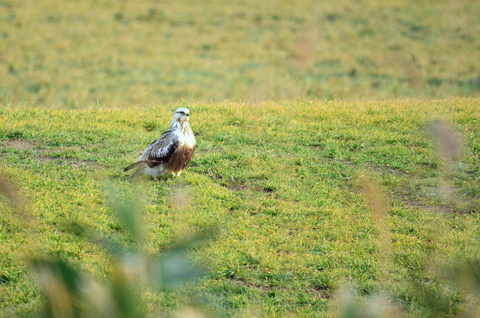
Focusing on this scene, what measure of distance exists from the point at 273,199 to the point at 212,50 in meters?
16.0

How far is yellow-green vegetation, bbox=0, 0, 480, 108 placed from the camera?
16.3m

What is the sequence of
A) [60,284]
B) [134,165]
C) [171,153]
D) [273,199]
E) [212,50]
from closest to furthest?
[60,284] < [273,199] < [171,153] < [134,165] < [212,50]

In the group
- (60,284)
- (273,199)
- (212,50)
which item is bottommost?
(273,199)

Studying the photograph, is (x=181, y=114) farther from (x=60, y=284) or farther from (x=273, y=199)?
(x=60, y=284)

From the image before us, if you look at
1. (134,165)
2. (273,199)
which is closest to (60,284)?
(273,199)

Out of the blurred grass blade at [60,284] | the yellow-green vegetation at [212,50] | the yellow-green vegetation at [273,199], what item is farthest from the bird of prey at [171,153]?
the blurred grass blade at [60,284]

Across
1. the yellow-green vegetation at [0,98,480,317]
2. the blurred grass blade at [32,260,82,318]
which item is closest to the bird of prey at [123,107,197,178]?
the yellow-green vegetation at [0,98,480,317]

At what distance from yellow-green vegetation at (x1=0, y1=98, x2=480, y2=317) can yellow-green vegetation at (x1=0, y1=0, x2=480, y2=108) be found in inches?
144

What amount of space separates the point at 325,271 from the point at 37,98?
12.6 metres

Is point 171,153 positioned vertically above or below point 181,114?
below

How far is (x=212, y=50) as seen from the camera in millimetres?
22047

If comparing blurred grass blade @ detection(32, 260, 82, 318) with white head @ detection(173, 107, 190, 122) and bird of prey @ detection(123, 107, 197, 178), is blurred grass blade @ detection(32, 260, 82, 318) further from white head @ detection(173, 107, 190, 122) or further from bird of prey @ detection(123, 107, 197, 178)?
white head @ detection(173, 107, 190, 122)

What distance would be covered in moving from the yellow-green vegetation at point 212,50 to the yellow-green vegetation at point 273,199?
144 inches

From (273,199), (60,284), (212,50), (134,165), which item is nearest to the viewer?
(60,284)
